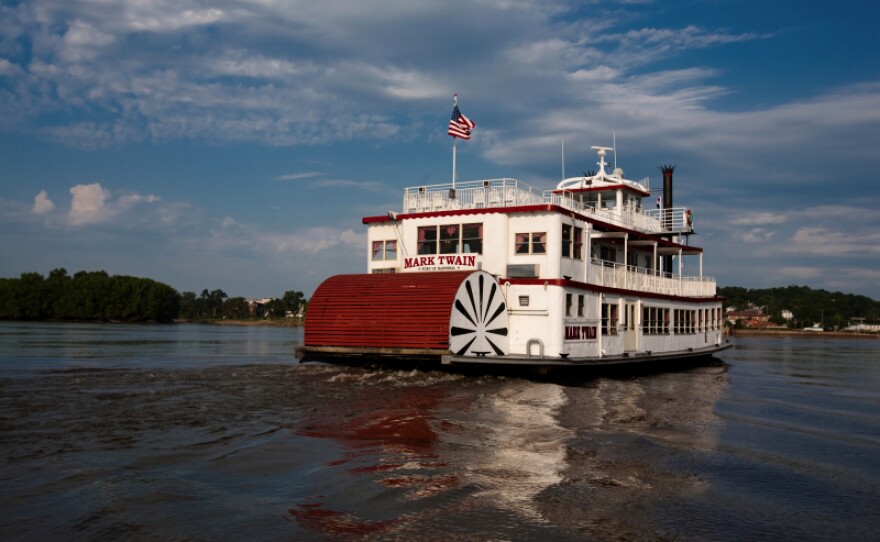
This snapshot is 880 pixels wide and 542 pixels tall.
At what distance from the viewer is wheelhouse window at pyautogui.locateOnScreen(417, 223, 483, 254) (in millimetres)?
22344

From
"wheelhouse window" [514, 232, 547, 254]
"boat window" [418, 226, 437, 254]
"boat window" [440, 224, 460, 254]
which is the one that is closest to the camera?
"wheelhouse window" [514, 232, 547, 254]

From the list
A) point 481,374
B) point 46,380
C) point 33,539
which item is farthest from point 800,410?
point 46,380

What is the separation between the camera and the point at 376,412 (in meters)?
13.9

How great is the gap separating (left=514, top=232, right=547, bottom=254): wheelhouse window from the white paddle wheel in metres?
1.63

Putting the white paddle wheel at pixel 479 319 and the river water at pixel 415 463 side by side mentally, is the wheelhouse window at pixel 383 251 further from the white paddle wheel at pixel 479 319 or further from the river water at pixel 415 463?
the river water at pixel 415 463

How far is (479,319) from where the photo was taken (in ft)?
65.9

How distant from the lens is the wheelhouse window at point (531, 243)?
2156 centimetres

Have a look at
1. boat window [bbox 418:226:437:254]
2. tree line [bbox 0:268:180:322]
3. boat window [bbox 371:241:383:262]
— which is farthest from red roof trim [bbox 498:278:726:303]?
tree line [bbox 0:268:180:322]

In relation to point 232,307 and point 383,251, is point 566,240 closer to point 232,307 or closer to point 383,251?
point 383,251

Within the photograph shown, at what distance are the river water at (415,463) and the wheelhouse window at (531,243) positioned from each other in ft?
15.7

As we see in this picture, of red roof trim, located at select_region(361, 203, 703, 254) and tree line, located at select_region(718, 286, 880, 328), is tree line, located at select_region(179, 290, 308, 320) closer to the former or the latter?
tree line, located at select_region(718, 286, 880, 328)

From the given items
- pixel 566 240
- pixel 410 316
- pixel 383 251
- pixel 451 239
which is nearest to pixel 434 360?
pixel 410 316

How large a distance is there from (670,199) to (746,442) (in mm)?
24469

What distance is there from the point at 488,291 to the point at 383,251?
5.27m
